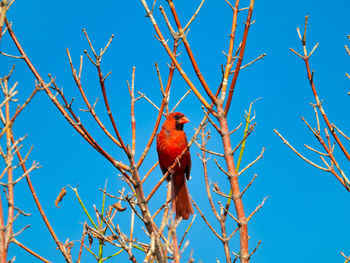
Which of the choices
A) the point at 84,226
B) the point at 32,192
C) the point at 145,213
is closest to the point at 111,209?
the point at 84,226

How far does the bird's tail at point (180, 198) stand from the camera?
5152mm

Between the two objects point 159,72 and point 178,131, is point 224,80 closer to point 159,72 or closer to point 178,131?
point 159,72

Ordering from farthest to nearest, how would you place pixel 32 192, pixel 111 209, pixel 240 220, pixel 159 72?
1. pixel 111 209
2. pixel 159 72
3. pixel 32 192
4. pixel 240 220

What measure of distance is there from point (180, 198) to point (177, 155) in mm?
527

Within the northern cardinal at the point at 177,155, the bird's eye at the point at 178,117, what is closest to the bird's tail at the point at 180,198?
the northern cardinal at the point at 177,155

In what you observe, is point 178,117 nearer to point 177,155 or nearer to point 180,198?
point 177,155

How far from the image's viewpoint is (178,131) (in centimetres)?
560

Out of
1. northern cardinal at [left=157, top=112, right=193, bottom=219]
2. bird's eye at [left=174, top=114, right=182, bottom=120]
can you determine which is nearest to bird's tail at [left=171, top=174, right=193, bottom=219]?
northern cardinal at [left=157, top=112, right=193, bottom=219]

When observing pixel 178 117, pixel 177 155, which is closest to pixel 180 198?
pixel 177 155

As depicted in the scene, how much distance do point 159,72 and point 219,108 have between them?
33.9 inches

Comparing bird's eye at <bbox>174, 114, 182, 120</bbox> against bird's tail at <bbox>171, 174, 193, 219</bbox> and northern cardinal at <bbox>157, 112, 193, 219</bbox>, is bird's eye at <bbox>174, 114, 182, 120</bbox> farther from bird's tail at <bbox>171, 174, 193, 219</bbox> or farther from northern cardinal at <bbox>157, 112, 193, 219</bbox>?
bird's tail at <bbox>171, 174, 193, 219</bbox>

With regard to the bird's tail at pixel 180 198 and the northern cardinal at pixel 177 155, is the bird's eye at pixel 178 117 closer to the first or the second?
the northern cardinal at pixel 177 155

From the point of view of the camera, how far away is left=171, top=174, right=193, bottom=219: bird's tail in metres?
5.15

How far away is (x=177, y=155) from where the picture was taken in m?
5.37
